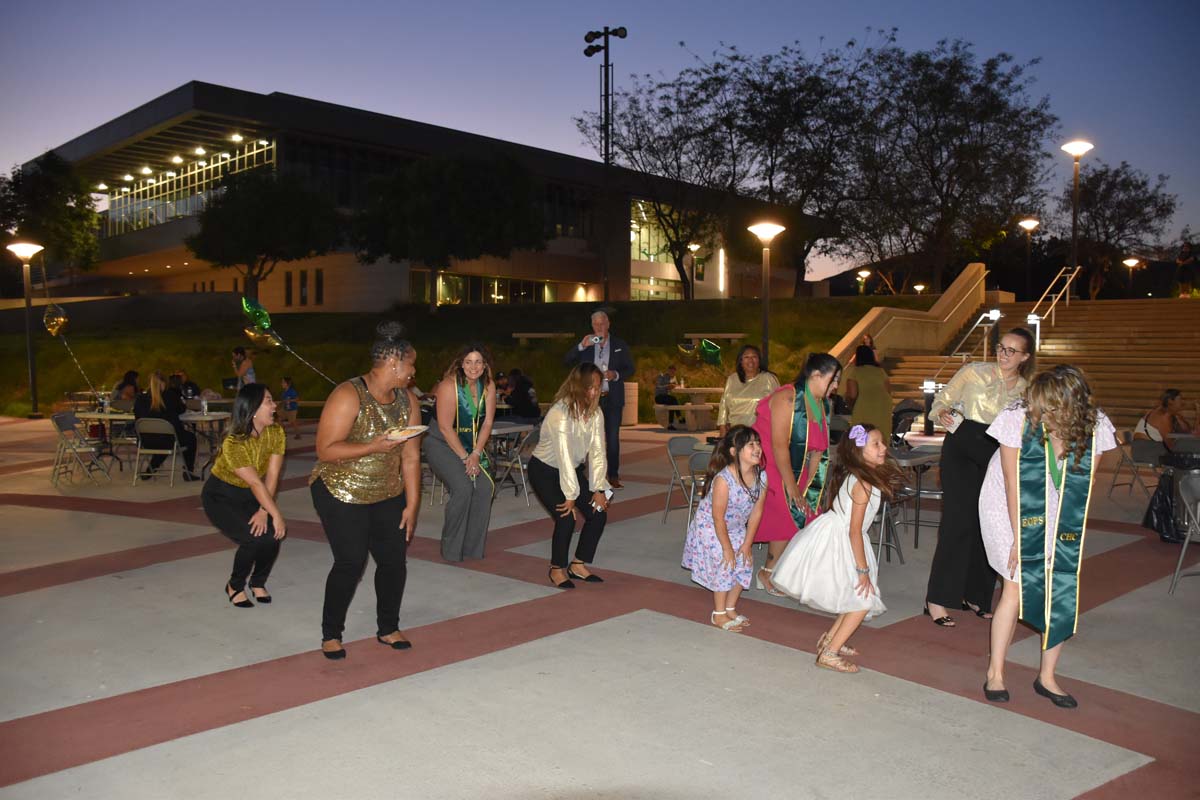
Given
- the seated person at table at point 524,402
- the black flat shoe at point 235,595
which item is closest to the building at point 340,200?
the seated person at table at point 524,402

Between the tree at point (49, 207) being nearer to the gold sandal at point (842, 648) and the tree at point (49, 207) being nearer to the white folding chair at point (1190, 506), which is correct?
the gold sandal at point (842, 648)

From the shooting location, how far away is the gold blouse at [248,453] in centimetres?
573

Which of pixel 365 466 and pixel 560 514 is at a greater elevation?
pixel 365 466

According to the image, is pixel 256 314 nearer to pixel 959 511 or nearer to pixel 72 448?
pixel 72 448

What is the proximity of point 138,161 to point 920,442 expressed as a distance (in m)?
50.9

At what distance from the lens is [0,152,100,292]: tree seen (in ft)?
146

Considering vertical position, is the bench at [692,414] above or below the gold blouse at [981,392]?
below

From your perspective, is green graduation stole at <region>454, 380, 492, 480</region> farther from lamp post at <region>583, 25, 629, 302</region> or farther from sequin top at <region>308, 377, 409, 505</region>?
lamp post at <region>583, 25, 629, 302</region>

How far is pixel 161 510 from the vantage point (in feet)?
31.6

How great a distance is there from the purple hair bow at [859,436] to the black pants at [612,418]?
16.7ft

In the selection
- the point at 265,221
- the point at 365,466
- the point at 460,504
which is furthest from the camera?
the point at 265,221

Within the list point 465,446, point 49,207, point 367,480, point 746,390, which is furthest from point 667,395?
point 49,207

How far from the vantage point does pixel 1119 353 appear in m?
19.2

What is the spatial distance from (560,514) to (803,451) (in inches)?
66.3
